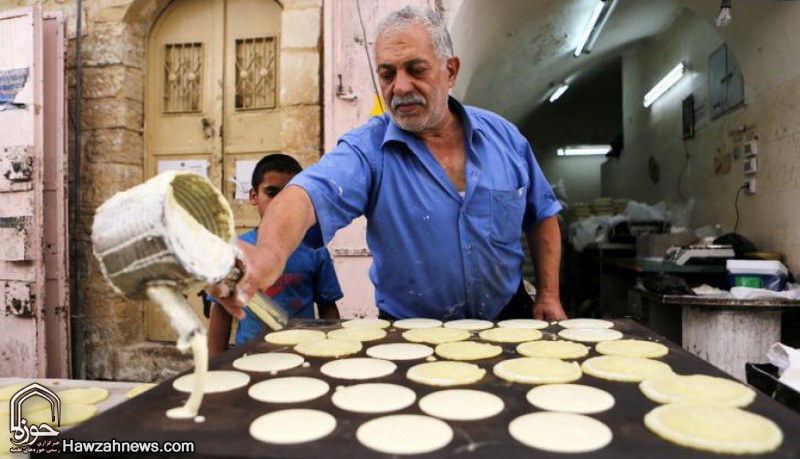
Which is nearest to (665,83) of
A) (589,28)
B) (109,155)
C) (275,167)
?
(589,28)

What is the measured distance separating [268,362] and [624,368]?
898 mm

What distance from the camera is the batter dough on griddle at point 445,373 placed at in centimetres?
122

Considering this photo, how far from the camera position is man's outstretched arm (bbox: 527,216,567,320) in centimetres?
217

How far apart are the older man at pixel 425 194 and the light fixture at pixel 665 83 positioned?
5.34 metres

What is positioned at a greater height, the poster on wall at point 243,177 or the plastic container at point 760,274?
the poster on wall at point 243,177

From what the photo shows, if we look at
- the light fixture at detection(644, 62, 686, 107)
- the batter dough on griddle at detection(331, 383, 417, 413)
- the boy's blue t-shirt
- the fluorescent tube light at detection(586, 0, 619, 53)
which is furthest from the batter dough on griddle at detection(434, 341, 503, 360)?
the light fixture at detection(644, 62, 686, 107)

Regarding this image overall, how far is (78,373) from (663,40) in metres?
7.81

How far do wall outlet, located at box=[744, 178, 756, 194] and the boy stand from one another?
3.63m

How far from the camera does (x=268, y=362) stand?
4.51 ft

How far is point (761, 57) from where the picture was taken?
13.3 ft

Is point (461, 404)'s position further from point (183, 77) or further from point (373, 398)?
point (183, 77)

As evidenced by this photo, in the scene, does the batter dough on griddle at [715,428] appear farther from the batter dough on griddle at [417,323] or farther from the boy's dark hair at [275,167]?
the boy's dark hair at [275,167]

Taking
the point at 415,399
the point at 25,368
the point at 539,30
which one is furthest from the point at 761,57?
the point at 25,368

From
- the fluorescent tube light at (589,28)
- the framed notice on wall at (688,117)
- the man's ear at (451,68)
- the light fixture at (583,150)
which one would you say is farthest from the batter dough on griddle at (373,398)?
the light fixture at (583,150)
